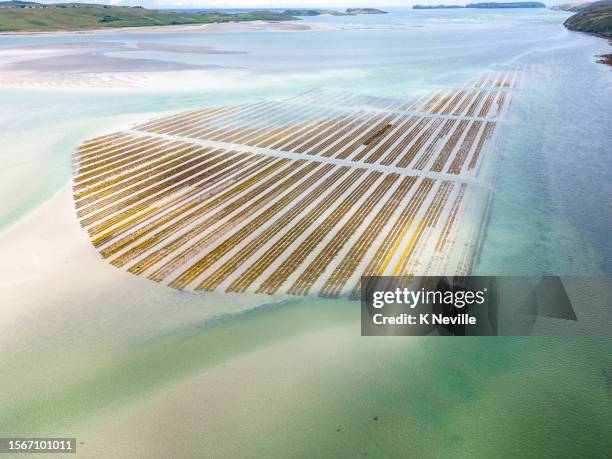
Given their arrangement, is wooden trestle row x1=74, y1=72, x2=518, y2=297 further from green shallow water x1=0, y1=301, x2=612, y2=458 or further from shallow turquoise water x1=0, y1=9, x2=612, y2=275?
green shallow water x1=0, y1=301, x2=612, y2=458

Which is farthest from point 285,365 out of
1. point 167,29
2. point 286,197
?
point 167,29

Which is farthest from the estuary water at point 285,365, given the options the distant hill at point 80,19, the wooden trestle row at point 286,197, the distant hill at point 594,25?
the distant hill at point 80,19

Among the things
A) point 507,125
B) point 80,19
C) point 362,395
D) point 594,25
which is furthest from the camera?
point 80,19

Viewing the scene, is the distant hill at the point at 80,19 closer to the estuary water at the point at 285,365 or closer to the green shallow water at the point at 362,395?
the estuary water at the point at 285,365

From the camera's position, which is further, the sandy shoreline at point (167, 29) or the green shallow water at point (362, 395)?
the sandy shoreline at point (167, 29)

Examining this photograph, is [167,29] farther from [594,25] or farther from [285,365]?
[285,365]

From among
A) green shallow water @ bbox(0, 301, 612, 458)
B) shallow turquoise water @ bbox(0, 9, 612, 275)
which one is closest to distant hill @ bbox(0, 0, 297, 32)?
shallow turquoise water @ bbox(0, 9, 612, 275)

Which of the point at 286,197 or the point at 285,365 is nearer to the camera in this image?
the point at 285,365

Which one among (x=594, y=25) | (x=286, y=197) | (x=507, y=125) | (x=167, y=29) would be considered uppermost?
(x=594, y=25)
